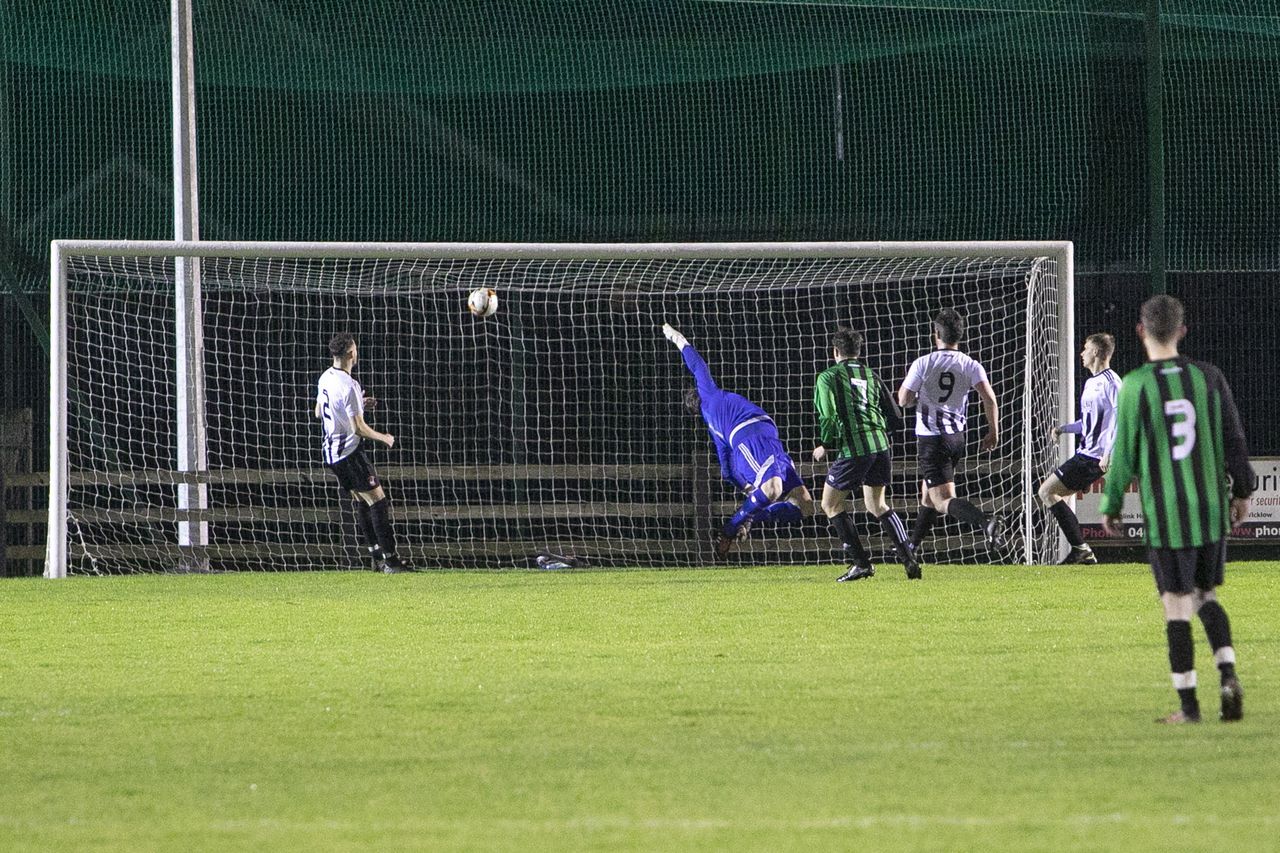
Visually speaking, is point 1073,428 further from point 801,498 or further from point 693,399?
point 693,399

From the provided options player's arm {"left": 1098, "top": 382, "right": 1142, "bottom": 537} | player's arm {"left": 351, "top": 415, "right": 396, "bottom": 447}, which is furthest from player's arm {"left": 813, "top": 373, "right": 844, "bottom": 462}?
player's arm {"left": 1098, "top": 382, "right": 1142, "bottom": 537}

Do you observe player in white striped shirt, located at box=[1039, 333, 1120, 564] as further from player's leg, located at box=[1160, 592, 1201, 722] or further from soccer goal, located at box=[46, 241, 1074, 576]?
player's leg, located at box=[1160, 592, 1201, 722]

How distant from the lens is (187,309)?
49.1 ft

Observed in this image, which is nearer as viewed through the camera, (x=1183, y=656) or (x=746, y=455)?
(x=1183, y=656)

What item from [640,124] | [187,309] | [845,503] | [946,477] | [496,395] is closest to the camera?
[845,503]

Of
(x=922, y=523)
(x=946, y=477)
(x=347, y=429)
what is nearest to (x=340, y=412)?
(x=347, y=429)

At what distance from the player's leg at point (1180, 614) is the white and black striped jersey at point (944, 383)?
689cm

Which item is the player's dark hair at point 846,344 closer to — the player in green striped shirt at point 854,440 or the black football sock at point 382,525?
the player in green striped shirt at point 854,440

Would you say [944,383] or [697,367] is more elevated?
[697,367]

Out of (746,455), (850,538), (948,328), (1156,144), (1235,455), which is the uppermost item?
(1156,144)

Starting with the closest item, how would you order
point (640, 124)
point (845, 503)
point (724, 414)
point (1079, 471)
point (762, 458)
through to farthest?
point (845, 503), point (1079, 471), point (762, 458), point (724, 414), point (640, 124)

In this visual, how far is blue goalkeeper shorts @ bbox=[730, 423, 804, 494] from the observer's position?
14.8 metres

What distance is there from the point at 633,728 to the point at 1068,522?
8405mm

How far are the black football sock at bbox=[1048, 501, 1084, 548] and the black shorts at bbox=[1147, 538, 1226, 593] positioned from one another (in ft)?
25.4
